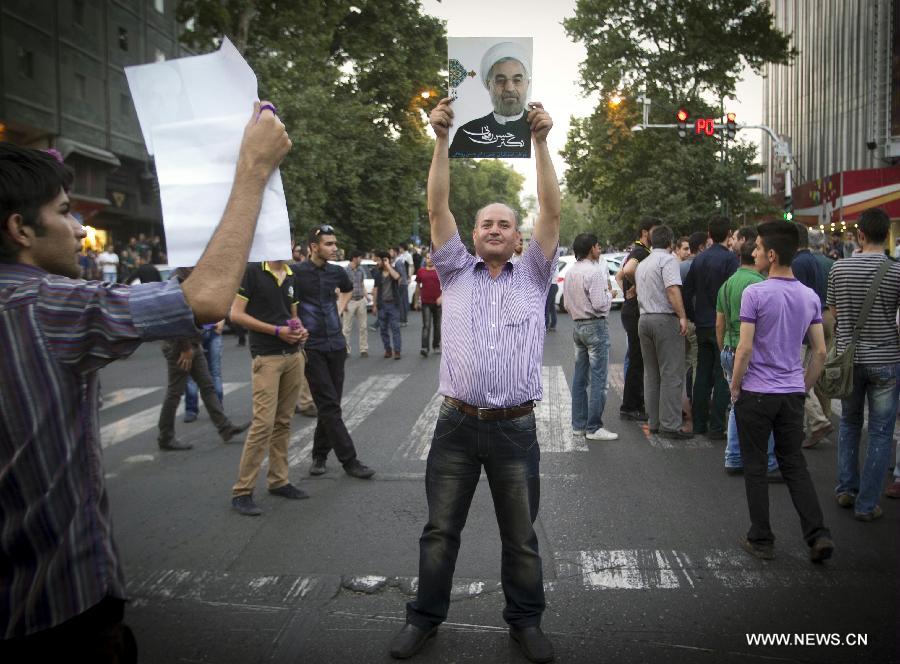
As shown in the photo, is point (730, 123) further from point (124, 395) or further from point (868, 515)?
point (868, 515)

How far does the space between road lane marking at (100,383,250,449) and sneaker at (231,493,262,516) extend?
317cm

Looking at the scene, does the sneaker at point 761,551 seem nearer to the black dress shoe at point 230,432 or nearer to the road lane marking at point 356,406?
the road lane marking at point 356,406

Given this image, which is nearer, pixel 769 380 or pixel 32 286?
pixel 32 286

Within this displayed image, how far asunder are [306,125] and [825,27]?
1377 inches

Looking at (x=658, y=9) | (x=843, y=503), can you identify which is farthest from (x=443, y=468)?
(x=658, y=9)

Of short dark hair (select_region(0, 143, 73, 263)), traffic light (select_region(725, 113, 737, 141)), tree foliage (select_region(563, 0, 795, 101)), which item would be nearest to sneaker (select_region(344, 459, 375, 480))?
short dark hair (select_region(0, 143, 73, 263))

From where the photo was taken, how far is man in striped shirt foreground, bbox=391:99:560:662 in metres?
3.87

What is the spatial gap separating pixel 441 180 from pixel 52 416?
2.56 metres

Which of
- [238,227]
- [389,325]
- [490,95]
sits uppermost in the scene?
[490,95]

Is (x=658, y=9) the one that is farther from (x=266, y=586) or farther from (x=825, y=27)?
(x=266, y=586)

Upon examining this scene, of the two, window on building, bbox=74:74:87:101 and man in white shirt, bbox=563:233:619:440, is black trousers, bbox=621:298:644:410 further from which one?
window on building, bbox=74:74:87:101

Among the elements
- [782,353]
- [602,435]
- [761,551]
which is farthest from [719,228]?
[761,551]

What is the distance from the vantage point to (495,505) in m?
3.95

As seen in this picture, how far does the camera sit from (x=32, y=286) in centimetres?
188
